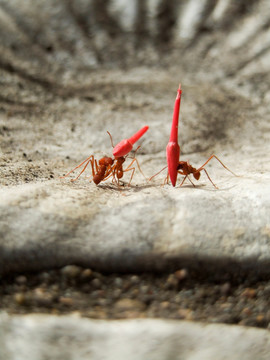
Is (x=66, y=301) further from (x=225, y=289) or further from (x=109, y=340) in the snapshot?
(x=225, y=289)

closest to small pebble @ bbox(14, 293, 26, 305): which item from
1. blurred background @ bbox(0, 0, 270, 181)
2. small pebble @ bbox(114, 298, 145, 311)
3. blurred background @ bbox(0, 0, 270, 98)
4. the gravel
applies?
the gravel

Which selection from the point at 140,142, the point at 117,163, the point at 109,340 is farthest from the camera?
the point at 140,142

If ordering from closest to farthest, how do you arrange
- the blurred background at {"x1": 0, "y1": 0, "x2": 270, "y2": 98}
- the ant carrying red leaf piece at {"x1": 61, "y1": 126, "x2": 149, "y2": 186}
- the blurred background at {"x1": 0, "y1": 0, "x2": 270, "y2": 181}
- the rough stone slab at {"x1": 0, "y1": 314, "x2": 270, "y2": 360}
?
1. the rough stone slab at {"x1": 0, "y1": 314, "x2": 270, "y2": 360}
2. the ant carrying red leaf piece at {"x1": 61, "y1": 126, "x2": 149, "y2": 186}
3. the blurred background at {"x1": 0, "y1": 0, "x2": 270, "y2": 181}
4. the blurred background at {"x1": 0, "y1": 0, "x2": 270, "y2": 98}

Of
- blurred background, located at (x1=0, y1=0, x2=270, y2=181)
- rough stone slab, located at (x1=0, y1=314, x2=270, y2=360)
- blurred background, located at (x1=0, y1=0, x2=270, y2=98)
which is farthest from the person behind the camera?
blurred background, located at (x1=0, y1=0, x2=270, y2=98)

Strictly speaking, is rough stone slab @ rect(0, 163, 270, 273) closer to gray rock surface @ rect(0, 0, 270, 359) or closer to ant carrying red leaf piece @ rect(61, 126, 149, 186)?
gray rock surface @ rect(0, 0, 270, 359)

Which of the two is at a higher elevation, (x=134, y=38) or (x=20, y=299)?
(x=134, y=38)

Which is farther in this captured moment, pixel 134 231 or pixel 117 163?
pixel 117 163

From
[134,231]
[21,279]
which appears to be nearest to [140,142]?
[134,231]

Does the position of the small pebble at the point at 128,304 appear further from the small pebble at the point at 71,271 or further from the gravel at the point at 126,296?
the small pebble at the point at 71,271

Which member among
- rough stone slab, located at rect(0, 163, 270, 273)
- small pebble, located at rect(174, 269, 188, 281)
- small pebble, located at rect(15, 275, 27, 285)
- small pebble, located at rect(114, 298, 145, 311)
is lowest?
small pebble, located at rect(114, 298, 145, 311)

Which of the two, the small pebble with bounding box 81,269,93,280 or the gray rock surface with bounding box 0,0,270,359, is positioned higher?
the gray rock surface with bounding box 0,0,270,359
